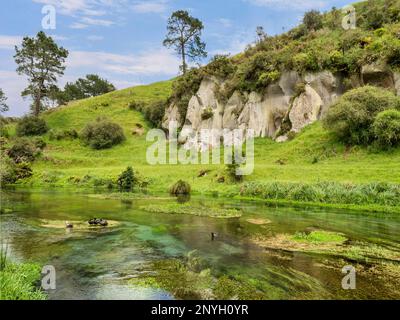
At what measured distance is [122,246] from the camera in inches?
858

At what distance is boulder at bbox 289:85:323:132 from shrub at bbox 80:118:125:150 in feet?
129

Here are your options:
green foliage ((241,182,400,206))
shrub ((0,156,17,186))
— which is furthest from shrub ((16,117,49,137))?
green foliage ((241,182,400,206))

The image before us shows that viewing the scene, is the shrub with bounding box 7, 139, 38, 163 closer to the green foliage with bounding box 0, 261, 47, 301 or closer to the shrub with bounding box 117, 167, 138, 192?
the shrub with bounding box 117, 167, 138, 192

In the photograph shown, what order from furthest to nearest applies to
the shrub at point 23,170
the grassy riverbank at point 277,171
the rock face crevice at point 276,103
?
the rock face crevice at point 276,103 < the shrub at point 23,170 < the grassy riverbank at point 277,171

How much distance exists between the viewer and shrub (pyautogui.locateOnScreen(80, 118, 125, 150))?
78625mm

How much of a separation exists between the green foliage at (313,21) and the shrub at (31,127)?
6538 cm

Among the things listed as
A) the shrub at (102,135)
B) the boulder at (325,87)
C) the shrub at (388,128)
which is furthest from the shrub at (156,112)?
the shrub at (388,128)

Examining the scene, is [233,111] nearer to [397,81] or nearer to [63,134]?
[397,81]

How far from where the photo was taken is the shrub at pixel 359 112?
4734 cm

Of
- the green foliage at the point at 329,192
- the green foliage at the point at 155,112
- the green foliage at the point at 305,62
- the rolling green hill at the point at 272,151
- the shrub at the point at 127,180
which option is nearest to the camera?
the green foliage at the point at 329,192

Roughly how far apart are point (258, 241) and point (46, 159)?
56.2 metres

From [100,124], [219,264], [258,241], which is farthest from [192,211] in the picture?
[100,124]

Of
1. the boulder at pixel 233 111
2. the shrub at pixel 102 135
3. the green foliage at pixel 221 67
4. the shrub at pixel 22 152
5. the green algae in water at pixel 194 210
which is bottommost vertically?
the green algae in water at pixel 194 210

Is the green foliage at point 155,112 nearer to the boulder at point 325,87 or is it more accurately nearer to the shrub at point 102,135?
the shrub at point 102,135
